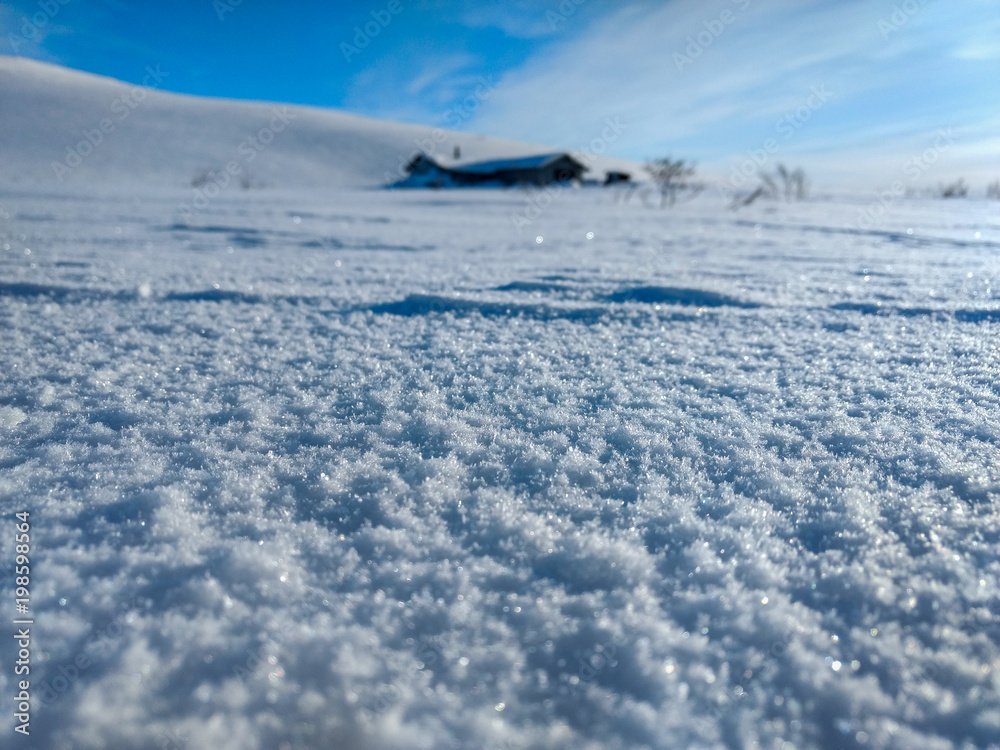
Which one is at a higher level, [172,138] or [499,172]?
[172,138]

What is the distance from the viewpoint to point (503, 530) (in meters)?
0.76

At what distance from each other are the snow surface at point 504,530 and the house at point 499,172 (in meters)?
21.0

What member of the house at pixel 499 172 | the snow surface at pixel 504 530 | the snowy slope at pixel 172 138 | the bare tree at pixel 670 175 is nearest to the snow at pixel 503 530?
the snow surface at pixel 504 530

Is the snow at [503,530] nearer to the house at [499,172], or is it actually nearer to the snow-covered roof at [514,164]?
the house at [499,172]

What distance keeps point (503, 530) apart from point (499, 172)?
23.3 meters

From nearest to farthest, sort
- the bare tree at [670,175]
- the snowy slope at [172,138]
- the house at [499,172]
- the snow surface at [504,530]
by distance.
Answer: the snow surface at [504,530], the bare tree at [670,175], the snowy slope at [172,138], the house at [499,172]

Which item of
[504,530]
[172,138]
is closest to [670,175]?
[504,530]

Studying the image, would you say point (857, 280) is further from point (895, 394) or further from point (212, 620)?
point (212, 620)

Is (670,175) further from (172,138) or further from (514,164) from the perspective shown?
(172,138)

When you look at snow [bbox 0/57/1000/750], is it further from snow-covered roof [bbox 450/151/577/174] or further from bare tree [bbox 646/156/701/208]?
snow-covered roof [bbox 450/151/577/174]

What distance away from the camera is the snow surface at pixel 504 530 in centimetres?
53

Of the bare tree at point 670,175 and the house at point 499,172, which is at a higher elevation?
the house at point 499,172

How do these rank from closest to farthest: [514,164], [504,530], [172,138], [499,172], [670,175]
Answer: [504,530], [670,175], [514,164], [499,172], [172,138]

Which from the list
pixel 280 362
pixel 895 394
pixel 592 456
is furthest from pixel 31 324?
pixel 895 394
